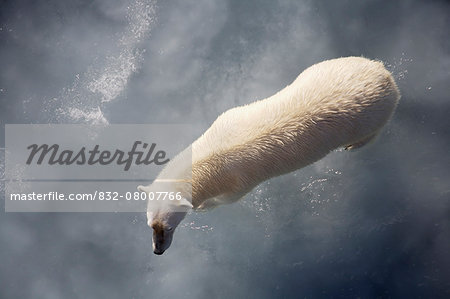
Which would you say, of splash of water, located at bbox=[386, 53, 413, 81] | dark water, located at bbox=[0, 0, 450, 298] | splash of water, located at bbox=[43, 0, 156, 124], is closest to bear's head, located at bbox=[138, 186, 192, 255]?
dark water, located at bbox=[0, 0, 450, 298]

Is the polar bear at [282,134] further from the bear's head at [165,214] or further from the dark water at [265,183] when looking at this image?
the dark water at [265,183]

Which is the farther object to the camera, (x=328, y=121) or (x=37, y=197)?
(x=37, y=197)

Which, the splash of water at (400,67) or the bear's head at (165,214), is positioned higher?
the splash of water at (400,67)

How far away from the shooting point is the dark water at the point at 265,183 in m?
5.71

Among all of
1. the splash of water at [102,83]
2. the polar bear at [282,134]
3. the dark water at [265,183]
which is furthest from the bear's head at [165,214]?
the splash of water at [102,83]

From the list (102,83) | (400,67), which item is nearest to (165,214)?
(102,83)

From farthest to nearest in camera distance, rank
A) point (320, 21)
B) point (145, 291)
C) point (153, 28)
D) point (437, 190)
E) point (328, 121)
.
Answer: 1. point (153, 28)
2. point (320, 21)
3. point (145, 291)
4. point (437, 190)
5. point (328, 121)

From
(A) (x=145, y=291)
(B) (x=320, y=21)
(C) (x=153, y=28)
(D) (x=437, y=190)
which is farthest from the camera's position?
(C) (x=153, y=28)

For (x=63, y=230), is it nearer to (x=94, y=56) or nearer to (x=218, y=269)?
(x=218, y=269)

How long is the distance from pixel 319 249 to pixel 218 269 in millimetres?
1533

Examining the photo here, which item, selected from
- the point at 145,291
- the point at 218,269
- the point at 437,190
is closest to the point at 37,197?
the point at 145,291

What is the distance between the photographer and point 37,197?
6.76m

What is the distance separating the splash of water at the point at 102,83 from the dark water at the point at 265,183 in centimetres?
3

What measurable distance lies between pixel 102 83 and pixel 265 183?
3.42 m
